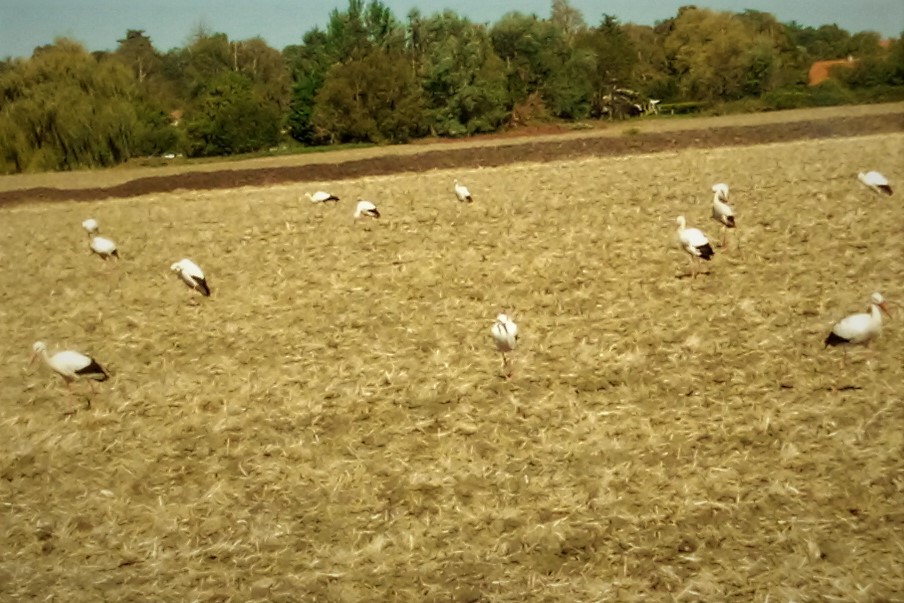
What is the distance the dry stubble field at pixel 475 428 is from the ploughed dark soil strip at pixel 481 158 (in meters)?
14.8

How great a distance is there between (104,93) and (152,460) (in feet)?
137

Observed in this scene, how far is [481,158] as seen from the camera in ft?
98.4

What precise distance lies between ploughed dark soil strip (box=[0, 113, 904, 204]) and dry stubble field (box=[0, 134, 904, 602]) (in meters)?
14.8

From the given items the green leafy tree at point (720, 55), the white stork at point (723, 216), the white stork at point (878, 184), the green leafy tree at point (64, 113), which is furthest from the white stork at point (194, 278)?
the green leafy tree at point (720, 55)

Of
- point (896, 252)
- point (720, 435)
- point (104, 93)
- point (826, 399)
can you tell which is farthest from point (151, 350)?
point (104, 93)

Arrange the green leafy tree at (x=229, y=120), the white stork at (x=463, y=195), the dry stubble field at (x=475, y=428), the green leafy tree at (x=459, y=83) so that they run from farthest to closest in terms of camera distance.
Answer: the green leafy tree at (x=459, y=83), the green leafy tree at (x=229, y=120), the white stork at (x=463, y=195), the dry stubble field at (x=475, y=428)

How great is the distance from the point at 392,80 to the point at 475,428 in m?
44.4

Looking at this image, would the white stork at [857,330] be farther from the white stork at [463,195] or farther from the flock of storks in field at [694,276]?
the white stork at [463,195]

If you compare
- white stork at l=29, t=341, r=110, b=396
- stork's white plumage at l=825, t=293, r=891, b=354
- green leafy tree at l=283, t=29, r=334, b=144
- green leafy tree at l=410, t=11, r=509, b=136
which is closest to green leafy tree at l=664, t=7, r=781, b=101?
green leafy tree at l=410, t=11, r=509, b=136

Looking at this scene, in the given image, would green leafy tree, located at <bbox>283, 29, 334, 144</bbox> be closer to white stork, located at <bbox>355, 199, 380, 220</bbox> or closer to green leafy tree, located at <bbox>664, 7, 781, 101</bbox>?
green leafy tree, located at <bbox>664, 7, 781, 101</bbox>

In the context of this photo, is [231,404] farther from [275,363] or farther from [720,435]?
[720,435]

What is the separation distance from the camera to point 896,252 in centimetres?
1152

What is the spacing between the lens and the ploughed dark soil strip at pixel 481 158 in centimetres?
2895

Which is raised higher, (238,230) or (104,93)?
(104,93)
